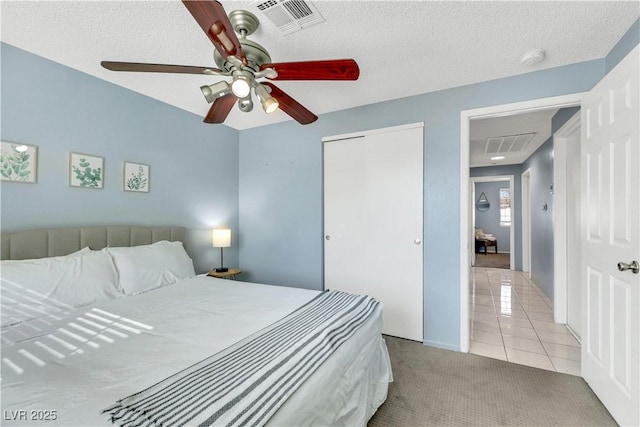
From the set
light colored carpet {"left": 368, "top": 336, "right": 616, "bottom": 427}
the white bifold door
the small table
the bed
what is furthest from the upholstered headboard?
the small table

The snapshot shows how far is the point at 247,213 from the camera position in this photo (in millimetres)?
3953

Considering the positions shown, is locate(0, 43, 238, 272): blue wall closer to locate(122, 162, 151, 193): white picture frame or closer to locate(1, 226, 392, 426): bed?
locate(122, 162, 151, 193): white picture frame

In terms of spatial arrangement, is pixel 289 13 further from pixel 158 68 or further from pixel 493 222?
pixel 493 222

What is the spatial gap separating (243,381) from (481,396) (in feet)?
5.99

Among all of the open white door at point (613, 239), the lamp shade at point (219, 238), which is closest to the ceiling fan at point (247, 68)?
A: the open white door at point (613, 239)

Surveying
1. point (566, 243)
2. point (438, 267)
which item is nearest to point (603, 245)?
point (438, 267)

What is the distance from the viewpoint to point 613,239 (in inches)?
69.5

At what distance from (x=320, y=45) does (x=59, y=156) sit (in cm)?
225

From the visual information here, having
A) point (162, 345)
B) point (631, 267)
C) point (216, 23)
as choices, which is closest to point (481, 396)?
point (631, 267)

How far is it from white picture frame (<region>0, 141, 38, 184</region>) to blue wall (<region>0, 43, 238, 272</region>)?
0.14 ft

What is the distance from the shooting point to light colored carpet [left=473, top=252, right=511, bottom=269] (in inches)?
273

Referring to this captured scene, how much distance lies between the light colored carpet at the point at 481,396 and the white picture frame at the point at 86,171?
287cm

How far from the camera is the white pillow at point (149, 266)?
7.20 feet

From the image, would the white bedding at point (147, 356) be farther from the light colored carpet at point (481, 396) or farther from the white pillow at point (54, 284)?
the light colored carpet at point (481, 396)
